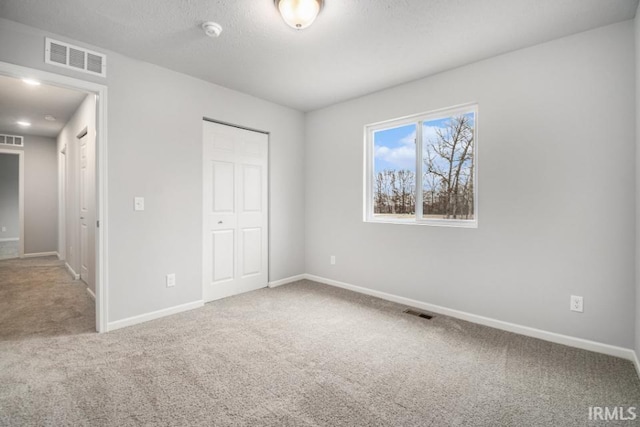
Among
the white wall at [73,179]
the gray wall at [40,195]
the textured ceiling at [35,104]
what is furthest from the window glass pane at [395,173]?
the gray wall at [40,195]

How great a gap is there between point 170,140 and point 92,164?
4.24ft

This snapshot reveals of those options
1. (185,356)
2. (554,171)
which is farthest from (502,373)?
(185,356)

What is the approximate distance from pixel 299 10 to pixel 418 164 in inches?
83.5

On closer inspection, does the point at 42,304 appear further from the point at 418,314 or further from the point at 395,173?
the point at 395,173

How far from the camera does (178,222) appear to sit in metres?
3.28

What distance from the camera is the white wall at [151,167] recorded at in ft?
9.23

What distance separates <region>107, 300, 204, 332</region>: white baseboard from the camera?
2.83m

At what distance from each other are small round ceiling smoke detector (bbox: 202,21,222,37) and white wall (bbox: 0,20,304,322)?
510 millimetres

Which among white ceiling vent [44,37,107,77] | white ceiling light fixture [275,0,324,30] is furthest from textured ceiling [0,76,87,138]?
white ceiling light fixture [275,0,324,30]

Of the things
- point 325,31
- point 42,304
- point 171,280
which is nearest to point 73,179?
point 42,304

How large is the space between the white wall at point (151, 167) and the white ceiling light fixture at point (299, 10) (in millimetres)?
1175

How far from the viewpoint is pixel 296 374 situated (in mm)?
2092

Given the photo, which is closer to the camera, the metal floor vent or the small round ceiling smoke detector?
the small round ceiling smoke detector

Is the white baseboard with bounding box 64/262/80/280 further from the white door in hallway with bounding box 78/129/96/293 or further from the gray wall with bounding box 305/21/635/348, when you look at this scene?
the gray wall with bounding box 305/21/635/348
